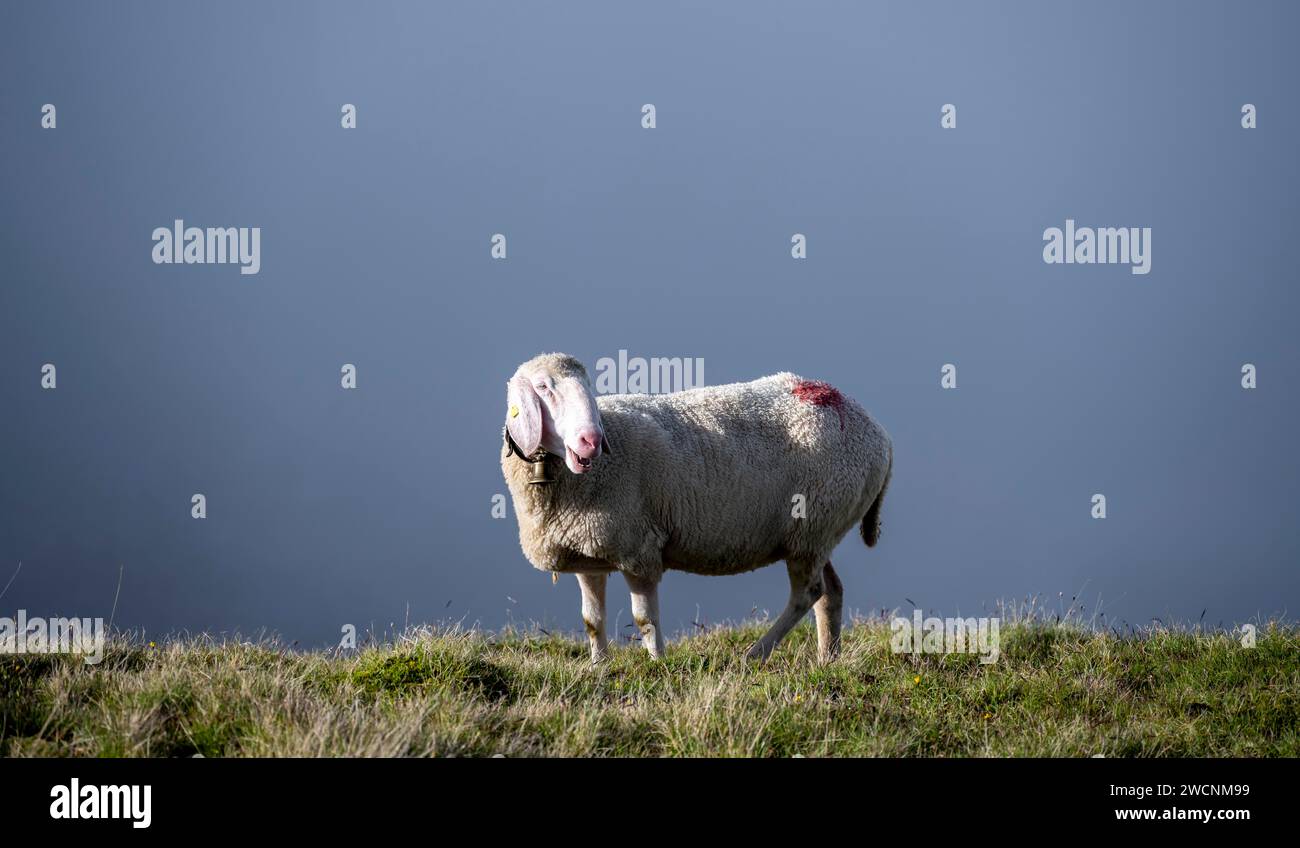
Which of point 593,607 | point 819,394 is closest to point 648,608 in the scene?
point 593,607

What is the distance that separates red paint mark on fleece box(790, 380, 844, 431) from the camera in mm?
10664

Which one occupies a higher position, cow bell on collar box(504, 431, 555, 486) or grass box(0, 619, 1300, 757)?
cow bell on collar box(504, 431, 555, 486)

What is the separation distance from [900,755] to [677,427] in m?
4.54

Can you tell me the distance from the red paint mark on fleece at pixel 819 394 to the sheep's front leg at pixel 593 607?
9.10ft

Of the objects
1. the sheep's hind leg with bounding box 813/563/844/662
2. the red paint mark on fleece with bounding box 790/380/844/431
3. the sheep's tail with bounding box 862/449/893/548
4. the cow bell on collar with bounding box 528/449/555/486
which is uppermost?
the red paint mark on fleece with bounding box 790/380/844/431

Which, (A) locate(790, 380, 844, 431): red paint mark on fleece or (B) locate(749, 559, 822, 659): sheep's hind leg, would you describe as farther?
(A) locate(790, 380, 844, 431): red paint mark on fleece

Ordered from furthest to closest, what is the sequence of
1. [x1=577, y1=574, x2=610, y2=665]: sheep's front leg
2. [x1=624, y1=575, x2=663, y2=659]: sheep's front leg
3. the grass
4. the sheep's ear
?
[x1=577, y1=574, x2=610, y2=665]: sheep's front leg
[x1=624, y1=575, x2=663, y2=659]: sheep's front leg
the sheep's ear
the grass

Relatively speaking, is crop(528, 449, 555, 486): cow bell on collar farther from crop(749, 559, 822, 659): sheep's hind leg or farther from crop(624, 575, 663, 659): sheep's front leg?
crop(749, 559, 822, 659): sheep's hind leg

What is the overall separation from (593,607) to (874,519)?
335cm

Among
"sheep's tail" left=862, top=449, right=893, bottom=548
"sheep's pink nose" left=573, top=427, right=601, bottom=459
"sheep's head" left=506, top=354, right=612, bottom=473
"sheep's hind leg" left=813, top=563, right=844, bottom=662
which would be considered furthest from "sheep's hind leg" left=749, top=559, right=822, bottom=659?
"sheep's pink nose" left=573, top=427, right=601, bottom=459

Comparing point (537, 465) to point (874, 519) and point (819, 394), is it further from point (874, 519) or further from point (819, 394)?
point (874, 519)

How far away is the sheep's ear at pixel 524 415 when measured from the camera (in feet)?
29.4

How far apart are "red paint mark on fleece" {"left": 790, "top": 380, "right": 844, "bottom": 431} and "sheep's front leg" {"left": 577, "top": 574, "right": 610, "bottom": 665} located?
2772 millimetres

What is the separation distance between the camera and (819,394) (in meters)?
10.8
